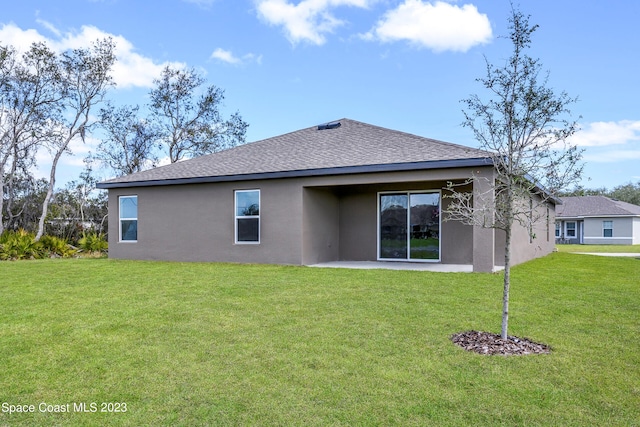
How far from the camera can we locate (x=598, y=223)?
109ft

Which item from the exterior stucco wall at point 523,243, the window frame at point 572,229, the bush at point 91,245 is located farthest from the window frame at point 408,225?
the window frame at point 572,229

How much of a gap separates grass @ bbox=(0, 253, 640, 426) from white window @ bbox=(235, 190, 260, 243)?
15.1 ft

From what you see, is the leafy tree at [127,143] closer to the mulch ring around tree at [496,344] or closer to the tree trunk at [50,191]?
the tree trunk at [50,191]

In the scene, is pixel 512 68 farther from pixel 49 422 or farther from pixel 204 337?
pixel 49 422

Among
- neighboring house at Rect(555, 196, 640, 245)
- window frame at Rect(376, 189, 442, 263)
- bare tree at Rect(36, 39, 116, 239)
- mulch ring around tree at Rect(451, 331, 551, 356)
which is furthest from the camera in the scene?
neighboring house at Rect(555, 196, 640, 245)

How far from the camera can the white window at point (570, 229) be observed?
34844 millimetres

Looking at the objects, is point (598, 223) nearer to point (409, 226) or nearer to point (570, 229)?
point (570, 229)

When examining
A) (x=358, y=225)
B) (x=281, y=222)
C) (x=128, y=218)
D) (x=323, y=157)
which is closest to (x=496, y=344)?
(x=281, y=222)

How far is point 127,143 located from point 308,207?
18.5 metres

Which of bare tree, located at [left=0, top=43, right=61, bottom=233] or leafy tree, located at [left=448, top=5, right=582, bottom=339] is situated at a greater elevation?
bare tree, located at [left=0, top=43, right=61, bottom=233]

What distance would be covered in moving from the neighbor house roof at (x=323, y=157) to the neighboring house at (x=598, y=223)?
24998 mm

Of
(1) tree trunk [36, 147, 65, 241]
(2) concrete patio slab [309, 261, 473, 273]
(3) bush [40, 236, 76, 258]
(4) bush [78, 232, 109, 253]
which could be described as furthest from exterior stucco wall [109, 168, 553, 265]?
(1) tree trunk [36, 147, 65, 241]

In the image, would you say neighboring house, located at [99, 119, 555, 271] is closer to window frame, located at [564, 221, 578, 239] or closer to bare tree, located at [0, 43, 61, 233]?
bare tree, located at [0, 43, 61, 233]

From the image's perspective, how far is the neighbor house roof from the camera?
10.5 meters
